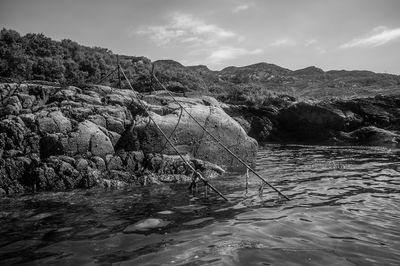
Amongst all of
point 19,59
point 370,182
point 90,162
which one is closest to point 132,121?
point 90,162

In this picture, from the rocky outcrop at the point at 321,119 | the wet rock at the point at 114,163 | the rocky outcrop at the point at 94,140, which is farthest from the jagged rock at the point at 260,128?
the wet rock at the point at 114,163

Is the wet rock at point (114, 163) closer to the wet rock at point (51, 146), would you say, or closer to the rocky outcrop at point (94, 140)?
the rocky outcrop at point (94, 140)

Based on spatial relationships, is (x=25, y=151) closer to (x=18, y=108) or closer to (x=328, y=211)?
(x=18, y=108)

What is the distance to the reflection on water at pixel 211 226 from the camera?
5758mm

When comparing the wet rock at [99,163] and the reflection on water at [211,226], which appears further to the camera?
the wet rock at [99,163]

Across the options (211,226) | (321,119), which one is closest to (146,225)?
(211,226)

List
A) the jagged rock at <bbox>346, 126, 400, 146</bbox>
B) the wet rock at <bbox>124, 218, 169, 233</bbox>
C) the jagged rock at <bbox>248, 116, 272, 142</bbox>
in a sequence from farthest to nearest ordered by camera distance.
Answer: the jagged rock at <bbox>248, 116, 272, 142</bbox> → the jagged rock at <bbox>346, 126, 400, 146</bbox> → the wet rock at <bbox>124, 218, 169, 233</bbox>

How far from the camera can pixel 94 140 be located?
12.1 meters

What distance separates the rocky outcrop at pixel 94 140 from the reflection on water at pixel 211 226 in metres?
1.03

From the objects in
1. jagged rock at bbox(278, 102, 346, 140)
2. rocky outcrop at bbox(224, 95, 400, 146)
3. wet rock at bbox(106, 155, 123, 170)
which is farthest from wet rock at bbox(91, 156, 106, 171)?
jagged rock at bbox(278, 102, 346, 140)

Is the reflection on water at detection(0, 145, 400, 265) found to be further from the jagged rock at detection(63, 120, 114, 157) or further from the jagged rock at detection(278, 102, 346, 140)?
the jagged rock at detection(278, 102, 346, 140)

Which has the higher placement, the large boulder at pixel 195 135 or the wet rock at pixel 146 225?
the large boulder at pixel 195 135

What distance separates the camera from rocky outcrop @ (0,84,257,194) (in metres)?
11.1

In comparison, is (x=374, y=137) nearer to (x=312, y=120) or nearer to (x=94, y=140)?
(x=312, y=120)
